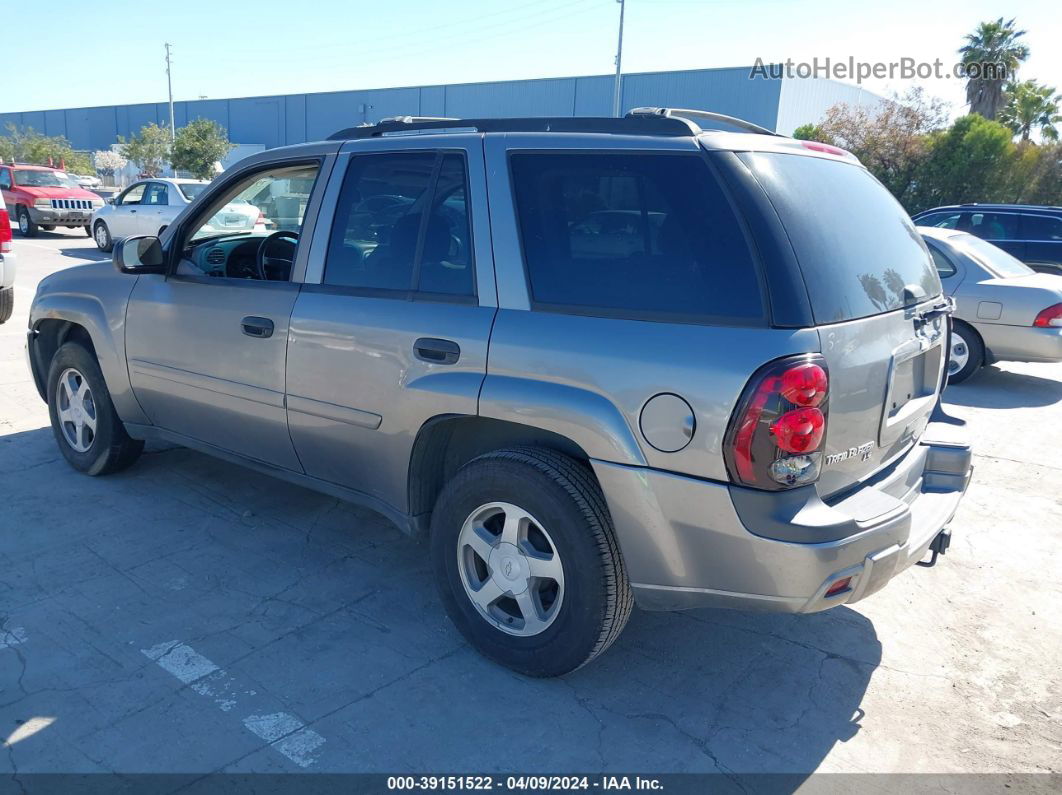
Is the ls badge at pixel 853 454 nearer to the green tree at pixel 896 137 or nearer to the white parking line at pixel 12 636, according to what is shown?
the white parking line at pixel 12 636

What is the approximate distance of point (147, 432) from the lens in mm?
4867

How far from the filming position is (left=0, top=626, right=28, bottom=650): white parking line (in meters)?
3.45

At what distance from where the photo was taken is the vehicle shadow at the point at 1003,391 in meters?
7.95

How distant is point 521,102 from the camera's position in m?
42.3

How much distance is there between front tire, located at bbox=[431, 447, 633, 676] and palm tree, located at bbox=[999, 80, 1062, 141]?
37694 mm

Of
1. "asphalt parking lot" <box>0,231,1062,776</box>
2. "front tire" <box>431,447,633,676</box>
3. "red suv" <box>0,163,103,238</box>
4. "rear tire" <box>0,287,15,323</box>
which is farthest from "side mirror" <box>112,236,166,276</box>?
"red suv" <box>0,163,103,238</box>

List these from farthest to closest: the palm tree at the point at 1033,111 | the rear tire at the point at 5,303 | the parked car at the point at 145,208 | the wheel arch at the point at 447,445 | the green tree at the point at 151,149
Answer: the green tree at the point at 151,149 < the palm tree at the point at 1033,111 < the parked car at the point at 145,208 < the rear tire at the point at 5,303 < the wheel arch at the point at 447,445

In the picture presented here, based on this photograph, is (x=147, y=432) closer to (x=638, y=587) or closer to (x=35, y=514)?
(x=35, y=514)

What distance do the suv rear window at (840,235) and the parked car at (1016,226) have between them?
9.15m

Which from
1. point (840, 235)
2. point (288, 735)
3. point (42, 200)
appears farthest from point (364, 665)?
point (42, 200)

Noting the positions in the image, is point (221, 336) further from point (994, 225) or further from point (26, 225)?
point (26, 225)

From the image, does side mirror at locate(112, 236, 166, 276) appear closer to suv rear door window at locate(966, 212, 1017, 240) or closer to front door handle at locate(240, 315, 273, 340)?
front door handle at locate(240, 315, 273, 340)

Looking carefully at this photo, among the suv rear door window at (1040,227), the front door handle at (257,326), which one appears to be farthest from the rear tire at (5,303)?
the suv rear door window at (1040,227)

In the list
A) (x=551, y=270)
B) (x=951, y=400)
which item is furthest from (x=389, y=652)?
(x=951, y=400)
